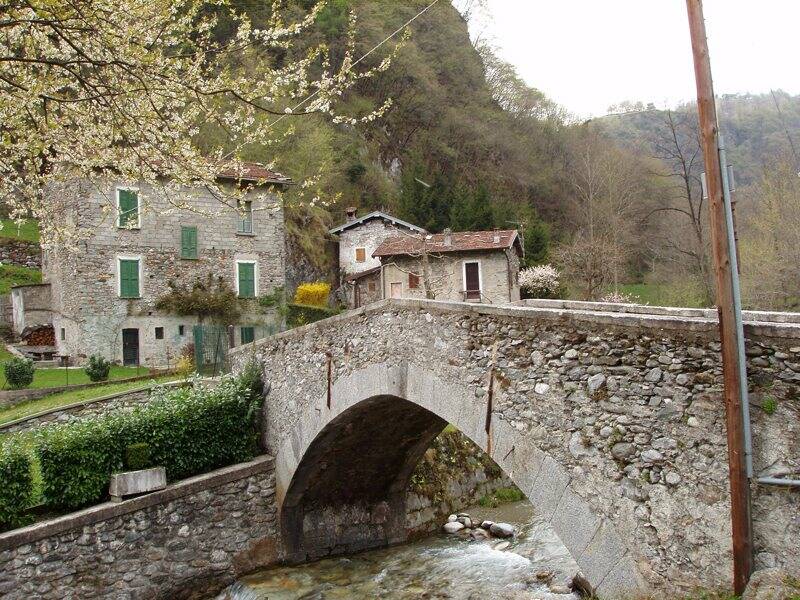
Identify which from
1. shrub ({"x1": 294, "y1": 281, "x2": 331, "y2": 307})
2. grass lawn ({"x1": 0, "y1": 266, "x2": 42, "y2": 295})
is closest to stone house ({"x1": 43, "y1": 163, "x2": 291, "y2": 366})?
shrub ({"x1": 294, "y1": 281, "x2": 331, "y2": 307})

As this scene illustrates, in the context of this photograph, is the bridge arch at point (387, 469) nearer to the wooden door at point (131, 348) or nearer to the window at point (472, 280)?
the wooden door at point (131, 348)

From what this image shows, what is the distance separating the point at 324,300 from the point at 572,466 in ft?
73.0

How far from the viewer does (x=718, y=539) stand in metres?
4.80

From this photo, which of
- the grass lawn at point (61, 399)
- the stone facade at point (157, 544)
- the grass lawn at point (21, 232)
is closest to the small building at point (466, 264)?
the grass lawn at point (61, 399)

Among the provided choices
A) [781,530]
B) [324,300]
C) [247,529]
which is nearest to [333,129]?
[324,300]

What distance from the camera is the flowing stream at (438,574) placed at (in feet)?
30.2

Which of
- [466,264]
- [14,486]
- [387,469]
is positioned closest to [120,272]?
[466,264]

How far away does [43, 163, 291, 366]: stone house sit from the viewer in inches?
824

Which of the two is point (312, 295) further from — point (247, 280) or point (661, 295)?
point (661, 295)

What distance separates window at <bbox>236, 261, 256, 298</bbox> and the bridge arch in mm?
12929

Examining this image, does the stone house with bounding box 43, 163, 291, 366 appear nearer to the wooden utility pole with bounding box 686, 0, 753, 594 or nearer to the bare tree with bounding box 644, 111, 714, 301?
the bare tree with bounding box 644, 111, 714, 301

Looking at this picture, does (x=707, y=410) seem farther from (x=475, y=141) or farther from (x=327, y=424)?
(x=475, y=141)

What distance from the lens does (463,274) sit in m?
25.1

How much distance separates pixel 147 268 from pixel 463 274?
11145 mm
